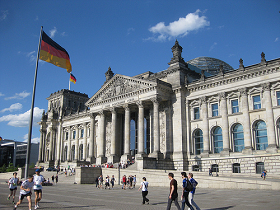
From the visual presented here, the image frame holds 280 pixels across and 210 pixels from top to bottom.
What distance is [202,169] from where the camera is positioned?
4462cm

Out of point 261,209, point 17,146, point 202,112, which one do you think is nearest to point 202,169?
point 202,112

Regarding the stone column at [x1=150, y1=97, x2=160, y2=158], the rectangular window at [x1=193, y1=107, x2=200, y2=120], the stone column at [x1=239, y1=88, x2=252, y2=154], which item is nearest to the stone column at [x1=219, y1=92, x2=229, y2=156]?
the stone column at [x1=239, y1=88, x2=252, y2=154]

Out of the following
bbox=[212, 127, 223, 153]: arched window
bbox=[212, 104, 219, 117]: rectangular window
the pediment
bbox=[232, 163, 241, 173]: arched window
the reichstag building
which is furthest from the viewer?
bbox=[212, 104, 219, 117]: rectangular window

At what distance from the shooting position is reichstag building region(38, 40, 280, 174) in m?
39.9

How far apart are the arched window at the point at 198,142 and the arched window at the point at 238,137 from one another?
5.71 metres

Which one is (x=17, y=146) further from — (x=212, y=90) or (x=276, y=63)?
(x=276, y=63)

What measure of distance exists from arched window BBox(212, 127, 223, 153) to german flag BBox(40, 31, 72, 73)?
88.8 feet

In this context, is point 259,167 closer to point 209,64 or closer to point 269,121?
point 269,121

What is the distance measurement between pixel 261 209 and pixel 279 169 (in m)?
25.1

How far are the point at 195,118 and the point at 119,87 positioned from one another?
15.3 m

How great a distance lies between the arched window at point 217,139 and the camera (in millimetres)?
44719

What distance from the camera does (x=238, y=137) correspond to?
42750 millimetres

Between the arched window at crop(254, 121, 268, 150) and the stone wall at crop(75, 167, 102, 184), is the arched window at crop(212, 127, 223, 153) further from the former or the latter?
the stone wall at crop(75, 167, 102, 184)

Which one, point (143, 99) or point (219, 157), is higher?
point (143, 99)
